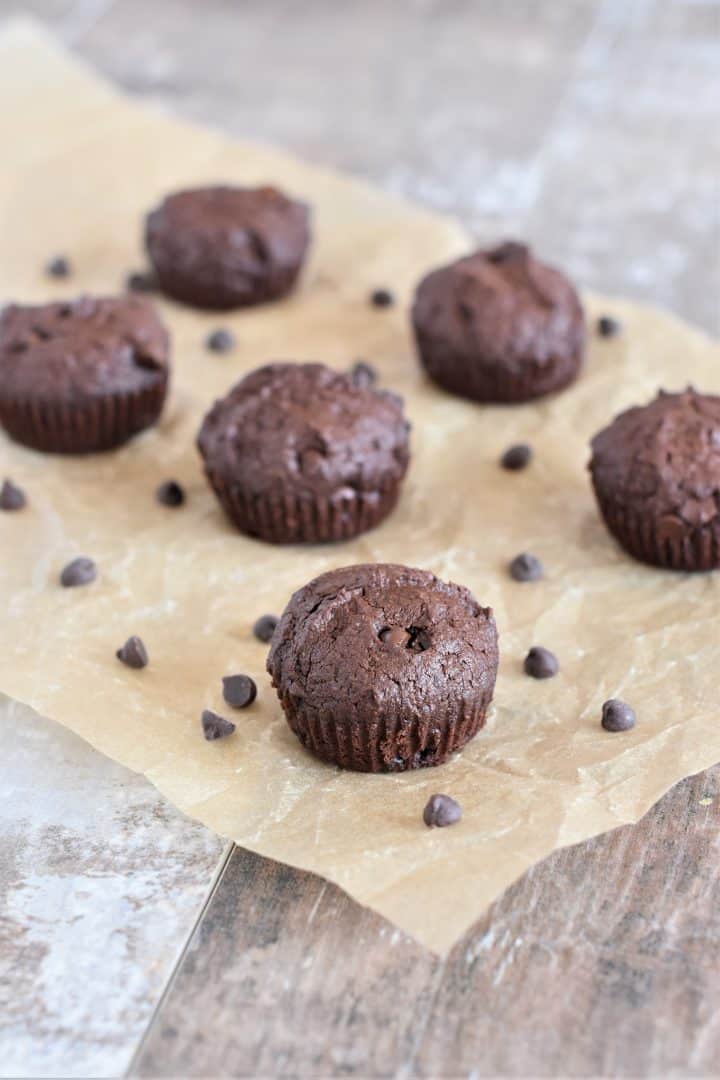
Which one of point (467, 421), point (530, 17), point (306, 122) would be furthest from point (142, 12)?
point (467, 421)

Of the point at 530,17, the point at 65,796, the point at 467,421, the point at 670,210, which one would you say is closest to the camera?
the point at 65,796


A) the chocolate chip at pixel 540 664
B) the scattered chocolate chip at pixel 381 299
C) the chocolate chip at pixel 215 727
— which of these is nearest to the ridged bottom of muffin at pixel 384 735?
the chocolate chip at pixel 215 727

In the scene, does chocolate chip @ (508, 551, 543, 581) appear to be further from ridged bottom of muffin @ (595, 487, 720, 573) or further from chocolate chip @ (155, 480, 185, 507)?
chocolate chip @ (155, 480, 185, 507)

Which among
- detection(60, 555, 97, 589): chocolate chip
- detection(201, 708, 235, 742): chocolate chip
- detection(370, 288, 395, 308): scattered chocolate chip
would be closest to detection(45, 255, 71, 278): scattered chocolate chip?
detection(370, 288, 395, 308): scattered chocolate chip

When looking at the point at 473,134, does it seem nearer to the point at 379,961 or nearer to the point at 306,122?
the point at 306,122

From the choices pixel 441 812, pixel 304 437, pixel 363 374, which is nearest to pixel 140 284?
pixel 363 374

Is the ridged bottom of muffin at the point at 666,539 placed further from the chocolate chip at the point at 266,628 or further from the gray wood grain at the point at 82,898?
the gray wood grain at the point at 82,898
